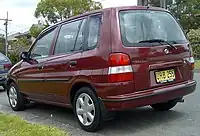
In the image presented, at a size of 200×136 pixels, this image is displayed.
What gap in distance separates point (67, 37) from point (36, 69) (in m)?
1.07

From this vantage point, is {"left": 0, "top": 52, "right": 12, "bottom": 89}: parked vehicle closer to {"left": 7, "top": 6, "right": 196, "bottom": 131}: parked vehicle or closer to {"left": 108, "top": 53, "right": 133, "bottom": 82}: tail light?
{"left": 7, "top": 6, "right": 196, "bottom": 131}: parked vehicle

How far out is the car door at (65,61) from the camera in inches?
215

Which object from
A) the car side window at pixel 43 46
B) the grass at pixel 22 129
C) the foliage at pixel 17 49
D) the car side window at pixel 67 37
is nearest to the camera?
the grass at pixel 22 129

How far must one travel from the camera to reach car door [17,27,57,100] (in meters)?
6.36

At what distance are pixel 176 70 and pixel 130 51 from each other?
924 millimetres

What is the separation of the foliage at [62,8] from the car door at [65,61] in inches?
1388

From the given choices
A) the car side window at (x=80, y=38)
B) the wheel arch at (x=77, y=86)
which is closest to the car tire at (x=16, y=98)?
the wheel arch at (x=77, y=86)

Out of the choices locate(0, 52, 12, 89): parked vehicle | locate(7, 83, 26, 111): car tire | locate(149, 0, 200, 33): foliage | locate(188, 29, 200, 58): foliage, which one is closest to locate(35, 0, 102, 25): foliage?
locate(149, 0, 200, 33): foliage

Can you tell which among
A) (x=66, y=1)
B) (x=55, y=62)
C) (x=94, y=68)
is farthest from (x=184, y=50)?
(x=66, y=1)

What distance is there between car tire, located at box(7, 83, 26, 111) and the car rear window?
3329 millimetres

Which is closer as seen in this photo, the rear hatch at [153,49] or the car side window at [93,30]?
the rear hatch at [153,49]

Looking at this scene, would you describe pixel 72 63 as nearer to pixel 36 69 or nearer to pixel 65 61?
pixel 65 61

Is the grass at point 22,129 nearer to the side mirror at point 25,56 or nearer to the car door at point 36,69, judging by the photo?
the car door at point 36,69

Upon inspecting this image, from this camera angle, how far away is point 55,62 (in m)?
5.91
